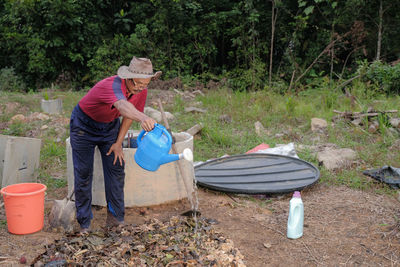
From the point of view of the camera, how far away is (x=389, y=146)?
16.7 ft

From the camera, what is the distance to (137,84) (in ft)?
9.09

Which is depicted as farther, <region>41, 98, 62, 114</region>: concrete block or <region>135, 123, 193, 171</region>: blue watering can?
<region>41, 98, 62, 114</region>: concrete block

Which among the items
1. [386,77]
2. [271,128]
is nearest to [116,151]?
[271,128]

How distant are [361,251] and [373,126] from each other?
3133 millimetres

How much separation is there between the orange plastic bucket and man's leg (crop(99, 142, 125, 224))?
0.50 meters

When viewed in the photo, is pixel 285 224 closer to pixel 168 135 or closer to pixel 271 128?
pixel 168 135

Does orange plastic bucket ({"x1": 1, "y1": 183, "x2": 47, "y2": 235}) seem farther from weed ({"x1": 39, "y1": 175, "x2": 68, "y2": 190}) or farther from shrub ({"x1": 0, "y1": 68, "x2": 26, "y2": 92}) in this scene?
shrub ({"x1": 0, "y1": 68, "x2": 26, "y2": 92})

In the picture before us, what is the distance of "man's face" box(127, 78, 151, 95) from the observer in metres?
2.75

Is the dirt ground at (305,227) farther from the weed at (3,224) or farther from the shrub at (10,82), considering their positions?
the shrub at (10,82)

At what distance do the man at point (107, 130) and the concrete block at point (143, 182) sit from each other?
31cm

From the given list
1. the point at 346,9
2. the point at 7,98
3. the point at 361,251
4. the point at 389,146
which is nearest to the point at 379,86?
the point at 346,9

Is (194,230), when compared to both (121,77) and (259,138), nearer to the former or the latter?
(121,77)

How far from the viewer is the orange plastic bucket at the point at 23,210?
2.91 meters

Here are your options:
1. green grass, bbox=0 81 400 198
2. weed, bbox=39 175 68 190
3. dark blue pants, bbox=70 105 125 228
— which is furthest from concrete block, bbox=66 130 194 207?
green grass, bbox=0 81 400 198
